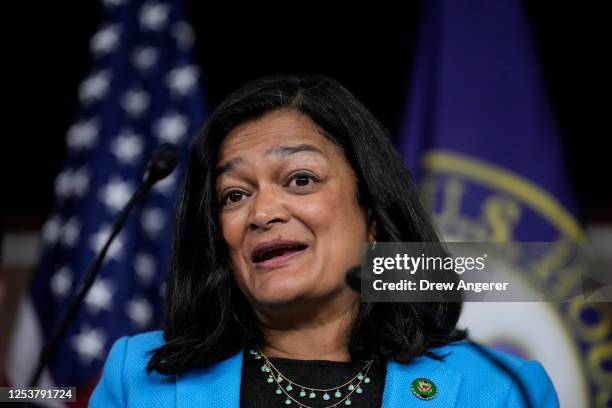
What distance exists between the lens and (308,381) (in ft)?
4.78

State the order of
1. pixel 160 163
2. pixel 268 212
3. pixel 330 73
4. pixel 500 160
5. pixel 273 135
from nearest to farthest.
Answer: pixel 160 163, pixel 268 212, pixel 273 135, pixel 500 160, pixel 330 73

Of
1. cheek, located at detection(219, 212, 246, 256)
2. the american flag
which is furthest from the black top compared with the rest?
the american flag

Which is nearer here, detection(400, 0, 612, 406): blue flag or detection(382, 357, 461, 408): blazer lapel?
detection(382, 357, 461, 408): blazer lapel

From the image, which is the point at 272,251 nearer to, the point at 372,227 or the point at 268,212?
the point at 268,212

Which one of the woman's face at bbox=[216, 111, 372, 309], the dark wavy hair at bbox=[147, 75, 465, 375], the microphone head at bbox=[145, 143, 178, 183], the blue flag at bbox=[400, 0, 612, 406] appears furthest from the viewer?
the blue flag at bbox=[400, 0, 612, 406]

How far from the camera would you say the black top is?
4.66 ft

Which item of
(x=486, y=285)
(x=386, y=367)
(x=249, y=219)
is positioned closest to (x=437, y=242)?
(x=486, y=285)

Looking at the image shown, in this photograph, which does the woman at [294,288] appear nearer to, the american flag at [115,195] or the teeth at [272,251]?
the teeth at [272,251]

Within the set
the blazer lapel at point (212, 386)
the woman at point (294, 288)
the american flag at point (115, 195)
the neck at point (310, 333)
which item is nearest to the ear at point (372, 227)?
the woman at point (294, 288)

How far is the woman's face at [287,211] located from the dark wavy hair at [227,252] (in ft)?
0.13

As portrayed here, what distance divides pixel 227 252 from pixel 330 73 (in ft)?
4.89

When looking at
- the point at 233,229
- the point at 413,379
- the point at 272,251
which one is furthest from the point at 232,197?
the point at 413,379

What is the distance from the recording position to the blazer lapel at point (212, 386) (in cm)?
138

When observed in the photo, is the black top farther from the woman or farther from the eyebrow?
the eyebrow
